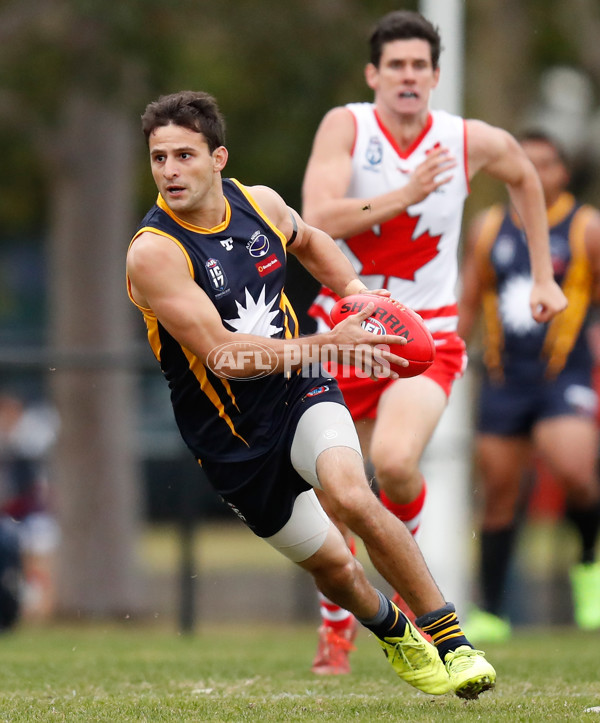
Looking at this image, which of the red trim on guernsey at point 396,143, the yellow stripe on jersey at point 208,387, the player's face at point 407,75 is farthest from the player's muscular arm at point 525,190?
the yellow stripe on jersey at point 208,387

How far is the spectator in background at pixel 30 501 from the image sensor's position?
39.4 feet

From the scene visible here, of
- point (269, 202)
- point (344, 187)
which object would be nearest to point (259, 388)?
point (269, 202)

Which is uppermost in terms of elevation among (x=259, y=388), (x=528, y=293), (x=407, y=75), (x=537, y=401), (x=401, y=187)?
(x=407, y=75)

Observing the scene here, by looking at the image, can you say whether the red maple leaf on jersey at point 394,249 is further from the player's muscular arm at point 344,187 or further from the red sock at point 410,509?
the red sock at point 410,509

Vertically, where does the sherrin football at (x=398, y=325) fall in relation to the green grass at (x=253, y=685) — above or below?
above

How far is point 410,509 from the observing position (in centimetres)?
650

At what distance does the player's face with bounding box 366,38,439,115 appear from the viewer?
260 inches

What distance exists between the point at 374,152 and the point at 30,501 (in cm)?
667

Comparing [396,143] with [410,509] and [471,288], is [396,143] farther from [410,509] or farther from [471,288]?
[471,288]

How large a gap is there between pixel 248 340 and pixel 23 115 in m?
9.07

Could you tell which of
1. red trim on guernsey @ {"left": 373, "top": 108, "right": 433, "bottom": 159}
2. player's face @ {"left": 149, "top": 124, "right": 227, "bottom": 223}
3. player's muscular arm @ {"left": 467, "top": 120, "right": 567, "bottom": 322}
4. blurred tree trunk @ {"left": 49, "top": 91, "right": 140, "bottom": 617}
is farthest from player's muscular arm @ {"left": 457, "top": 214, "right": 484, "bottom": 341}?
blurred tree trunk @ {"left": 49, "top": 91, "right": 140, "bottom": 617}

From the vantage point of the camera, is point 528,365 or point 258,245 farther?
point 528,365

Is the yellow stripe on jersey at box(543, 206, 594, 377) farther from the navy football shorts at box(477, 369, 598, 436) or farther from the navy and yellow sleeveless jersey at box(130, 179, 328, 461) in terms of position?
the navy and yellow sleeveless jersey at box(130, 179, 328, 461)

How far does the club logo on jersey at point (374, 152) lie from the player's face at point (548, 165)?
7.35 ft
